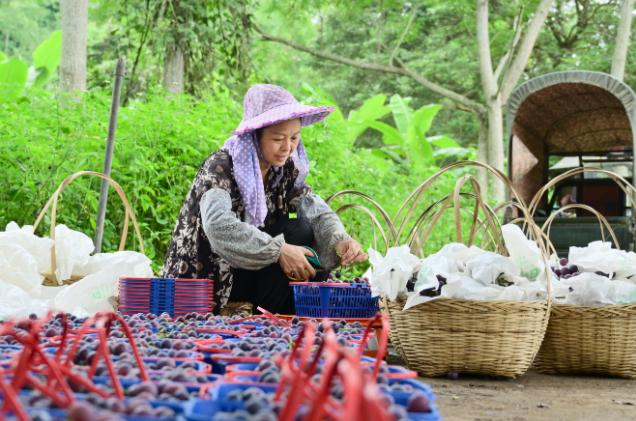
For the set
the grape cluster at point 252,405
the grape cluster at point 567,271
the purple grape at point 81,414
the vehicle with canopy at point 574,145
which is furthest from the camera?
the vehicle with canopy at point 574,145

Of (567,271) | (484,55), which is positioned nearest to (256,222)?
(567,271)

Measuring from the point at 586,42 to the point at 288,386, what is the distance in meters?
15.1

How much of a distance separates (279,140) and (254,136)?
0.47ft

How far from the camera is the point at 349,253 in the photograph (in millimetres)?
3811

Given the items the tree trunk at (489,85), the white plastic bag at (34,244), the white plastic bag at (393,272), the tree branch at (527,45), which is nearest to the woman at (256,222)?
the white plastic bag at (393,272)

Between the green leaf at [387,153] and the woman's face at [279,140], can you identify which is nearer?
the woman's face at [279,140]

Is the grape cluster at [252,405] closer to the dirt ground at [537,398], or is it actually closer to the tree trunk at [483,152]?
the dirt ground at [537,398]

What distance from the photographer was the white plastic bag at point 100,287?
11.4 feet

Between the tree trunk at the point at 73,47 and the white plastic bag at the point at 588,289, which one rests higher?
the tree trunk at the point at 73,47

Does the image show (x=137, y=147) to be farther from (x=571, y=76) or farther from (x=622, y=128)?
(x=622, y=128)

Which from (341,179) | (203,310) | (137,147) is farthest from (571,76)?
(203,310)

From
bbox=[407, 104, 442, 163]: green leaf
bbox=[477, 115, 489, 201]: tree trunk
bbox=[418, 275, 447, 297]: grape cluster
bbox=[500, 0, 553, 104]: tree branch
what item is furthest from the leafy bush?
bbox=[477, 115, 489, 201]: tree trunk

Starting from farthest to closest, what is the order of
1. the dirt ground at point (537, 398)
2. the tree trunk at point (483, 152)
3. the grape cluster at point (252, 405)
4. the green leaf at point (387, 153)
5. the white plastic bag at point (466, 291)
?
1. the green leaf at point (387, 153)
2. the tree trunk at point (483, 152)
3. the white plastic bag at point (466, 291)
4. the dirt ground at point (537, 398)
5. the grape cluster at point (252, 405)

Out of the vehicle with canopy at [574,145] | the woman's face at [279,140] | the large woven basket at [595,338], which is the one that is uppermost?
the vehicle with canopy at [574,145]
